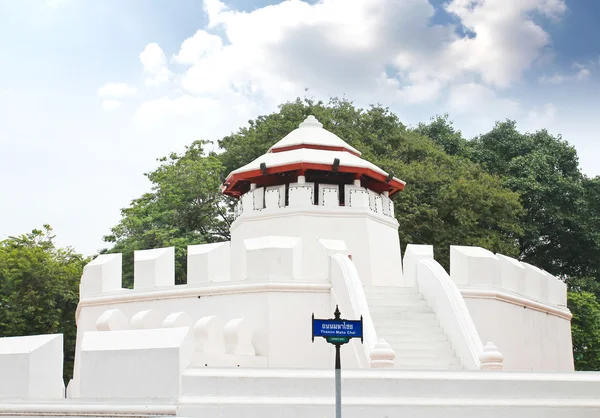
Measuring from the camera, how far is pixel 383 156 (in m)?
38.3

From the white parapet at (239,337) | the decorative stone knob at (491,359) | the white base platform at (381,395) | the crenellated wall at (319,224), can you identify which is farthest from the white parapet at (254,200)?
the white base platform at (381,395)

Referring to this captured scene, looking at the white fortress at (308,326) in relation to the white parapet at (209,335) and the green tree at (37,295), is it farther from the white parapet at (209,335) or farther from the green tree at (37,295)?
the green tree at (37,295)

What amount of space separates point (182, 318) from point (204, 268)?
93.0 inches

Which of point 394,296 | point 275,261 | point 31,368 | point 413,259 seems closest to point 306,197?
point 413,259

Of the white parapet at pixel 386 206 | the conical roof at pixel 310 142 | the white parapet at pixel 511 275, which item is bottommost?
the white parapet at pixel 511 275

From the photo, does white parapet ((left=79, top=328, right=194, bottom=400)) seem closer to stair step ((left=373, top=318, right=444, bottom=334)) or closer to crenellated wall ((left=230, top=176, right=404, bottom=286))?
stair step ((left=373, top=318, right=444, bottom=334))

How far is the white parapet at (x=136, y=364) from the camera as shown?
13.7 meters

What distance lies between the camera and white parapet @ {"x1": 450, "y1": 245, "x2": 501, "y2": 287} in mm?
20875

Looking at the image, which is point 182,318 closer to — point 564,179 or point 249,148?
point 249,148

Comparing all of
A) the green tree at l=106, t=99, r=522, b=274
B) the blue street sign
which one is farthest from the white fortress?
the green tree at l=106, t=99, r=522, b=274

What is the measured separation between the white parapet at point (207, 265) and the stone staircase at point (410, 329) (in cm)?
371

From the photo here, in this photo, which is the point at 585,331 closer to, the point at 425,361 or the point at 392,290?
the point at 392,290

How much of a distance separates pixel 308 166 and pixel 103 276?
642 cm

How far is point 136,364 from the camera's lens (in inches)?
548
